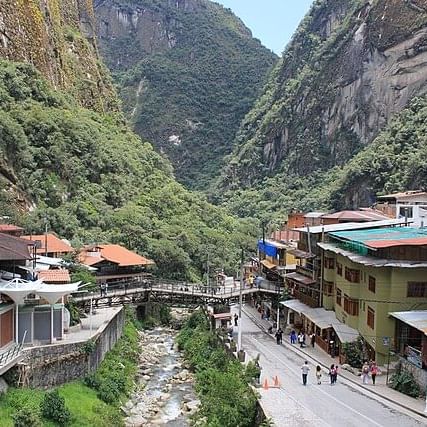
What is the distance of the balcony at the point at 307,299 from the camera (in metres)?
53.3

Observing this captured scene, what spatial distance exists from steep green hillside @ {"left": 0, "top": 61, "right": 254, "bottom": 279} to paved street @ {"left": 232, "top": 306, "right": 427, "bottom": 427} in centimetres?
3312

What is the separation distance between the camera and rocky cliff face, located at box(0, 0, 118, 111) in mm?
92625

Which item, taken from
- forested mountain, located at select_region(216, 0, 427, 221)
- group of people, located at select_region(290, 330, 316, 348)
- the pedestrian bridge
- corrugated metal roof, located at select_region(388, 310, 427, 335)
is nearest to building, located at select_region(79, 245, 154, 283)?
the pedestrian bridge

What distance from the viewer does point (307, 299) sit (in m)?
54.9

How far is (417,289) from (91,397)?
18.0 m

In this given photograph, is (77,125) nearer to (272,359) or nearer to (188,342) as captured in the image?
(188,342)

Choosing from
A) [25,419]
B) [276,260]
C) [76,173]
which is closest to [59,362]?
[25,419]

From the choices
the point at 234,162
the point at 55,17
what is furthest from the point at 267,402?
the point at 234,162

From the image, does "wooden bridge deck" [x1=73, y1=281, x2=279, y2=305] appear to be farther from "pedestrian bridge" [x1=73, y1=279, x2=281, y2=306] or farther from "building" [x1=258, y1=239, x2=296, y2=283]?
"building" [x1=258, y1=239, x2=296, y2=283]

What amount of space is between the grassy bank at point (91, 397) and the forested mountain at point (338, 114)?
237ft

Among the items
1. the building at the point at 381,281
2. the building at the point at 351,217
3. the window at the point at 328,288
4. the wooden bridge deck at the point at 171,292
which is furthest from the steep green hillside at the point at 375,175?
the building at the point at 381,281

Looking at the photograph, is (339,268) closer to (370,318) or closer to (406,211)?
(370,318)

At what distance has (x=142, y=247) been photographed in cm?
7850

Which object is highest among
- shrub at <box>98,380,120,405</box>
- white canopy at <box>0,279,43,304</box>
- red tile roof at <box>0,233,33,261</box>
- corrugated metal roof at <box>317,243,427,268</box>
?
red tile roof at <box>0,233,33,261</box>
